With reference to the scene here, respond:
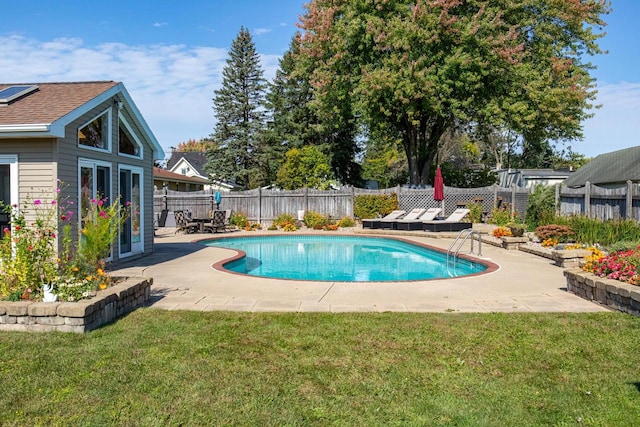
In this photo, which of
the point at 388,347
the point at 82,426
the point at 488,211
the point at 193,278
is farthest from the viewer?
the point at 488,211

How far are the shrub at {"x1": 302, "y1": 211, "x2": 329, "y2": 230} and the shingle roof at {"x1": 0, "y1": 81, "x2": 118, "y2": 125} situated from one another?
11.8m

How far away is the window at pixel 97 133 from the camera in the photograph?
28.8 ft

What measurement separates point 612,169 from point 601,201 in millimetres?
12614

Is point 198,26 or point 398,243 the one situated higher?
point 198,26

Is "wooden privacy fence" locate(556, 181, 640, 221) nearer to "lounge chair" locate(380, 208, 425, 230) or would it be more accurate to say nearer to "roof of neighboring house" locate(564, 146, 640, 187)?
"lounge chair" locate(380, 208, 425, 230)

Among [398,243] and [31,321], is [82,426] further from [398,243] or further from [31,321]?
[398,243]

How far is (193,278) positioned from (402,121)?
64.6 feet

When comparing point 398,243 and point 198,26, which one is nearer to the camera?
point 398,243

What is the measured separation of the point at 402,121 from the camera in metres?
25.7

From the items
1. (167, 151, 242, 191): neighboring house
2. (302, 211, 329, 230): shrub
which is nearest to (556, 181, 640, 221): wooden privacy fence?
(302, 211, 329, 230): shrub

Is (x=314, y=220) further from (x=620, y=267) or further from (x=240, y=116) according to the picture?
(x=240, y=116)

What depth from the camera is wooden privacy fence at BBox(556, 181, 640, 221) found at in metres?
12.2

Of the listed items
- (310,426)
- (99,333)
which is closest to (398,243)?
(99,333)

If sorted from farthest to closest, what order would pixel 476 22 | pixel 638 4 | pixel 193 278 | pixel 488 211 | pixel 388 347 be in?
pixel 488 211
pixel 476 22
pixel 638 4
pixel 193 278
pixel 388 347
